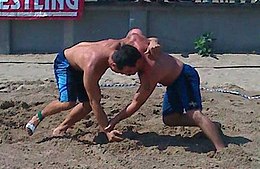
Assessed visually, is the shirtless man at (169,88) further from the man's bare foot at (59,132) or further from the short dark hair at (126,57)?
the man's bare foot at (59,132)

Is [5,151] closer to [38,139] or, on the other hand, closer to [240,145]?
[38,139]

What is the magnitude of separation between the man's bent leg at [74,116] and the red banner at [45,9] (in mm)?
4948

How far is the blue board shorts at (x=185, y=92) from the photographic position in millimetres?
6820

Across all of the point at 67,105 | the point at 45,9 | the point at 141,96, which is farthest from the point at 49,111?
the point at 45,9

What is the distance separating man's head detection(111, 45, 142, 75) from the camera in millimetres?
6184

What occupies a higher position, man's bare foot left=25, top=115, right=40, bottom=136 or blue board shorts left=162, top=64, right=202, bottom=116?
blue board shorts left=162, top=64, right=202, bottom=116

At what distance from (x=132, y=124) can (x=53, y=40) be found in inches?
189

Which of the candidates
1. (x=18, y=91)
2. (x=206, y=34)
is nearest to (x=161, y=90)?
(x=18, y=91)

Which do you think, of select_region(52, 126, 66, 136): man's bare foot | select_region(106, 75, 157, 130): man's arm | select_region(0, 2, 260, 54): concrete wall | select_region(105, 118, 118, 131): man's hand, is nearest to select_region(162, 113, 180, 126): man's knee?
select_region(106, 75, 157, 130): man's arm

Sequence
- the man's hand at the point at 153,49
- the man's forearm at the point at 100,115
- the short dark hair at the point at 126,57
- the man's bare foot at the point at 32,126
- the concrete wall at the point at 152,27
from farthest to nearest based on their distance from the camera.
Answer: the concrete wall at the point at 152,27, the man's bare foot at the point at 32,126, the man's forearm at the point at 100,115, the man's hand at the point at 153,49, the short dark hair at the point at 126,57

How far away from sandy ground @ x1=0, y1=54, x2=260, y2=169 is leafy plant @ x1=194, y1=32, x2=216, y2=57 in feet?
6.00

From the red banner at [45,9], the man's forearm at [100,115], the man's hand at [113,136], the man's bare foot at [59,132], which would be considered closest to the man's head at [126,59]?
the man's forearm at [100,115]

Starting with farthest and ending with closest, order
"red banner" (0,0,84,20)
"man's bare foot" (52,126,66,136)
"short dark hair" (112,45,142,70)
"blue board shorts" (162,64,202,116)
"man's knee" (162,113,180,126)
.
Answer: "red banner" (0,0,84,20) < "man's bare foot" (52,126,66,136) < "man's knee" (162,113,180,126) < "blue board shorts" (162,64,202,116) < "short dark hair" (112,45,142,70)

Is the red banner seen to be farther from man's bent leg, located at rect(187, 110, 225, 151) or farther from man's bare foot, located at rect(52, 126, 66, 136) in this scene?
man's bent leg, located at rect(187, 110, 225, 151)
